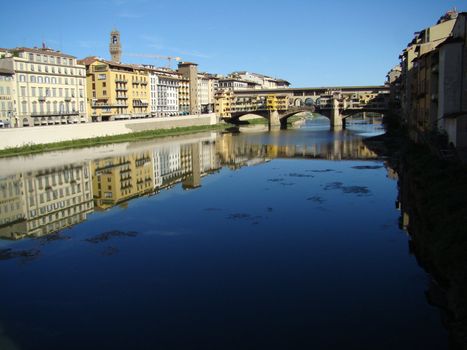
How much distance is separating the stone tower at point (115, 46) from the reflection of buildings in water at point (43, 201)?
59013mm

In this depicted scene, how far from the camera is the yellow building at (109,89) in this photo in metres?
55.6

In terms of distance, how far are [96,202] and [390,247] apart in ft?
38.4

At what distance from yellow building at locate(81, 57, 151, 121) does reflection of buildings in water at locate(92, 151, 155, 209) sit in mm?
22782

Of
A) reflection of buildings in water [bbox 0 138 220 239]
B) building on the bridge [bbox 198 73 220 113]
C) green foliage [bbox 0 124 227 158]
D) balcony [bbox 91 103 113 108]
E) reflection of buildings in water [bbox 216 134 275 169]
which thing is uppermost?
building on the bridge [bbox 198 73 220 113]

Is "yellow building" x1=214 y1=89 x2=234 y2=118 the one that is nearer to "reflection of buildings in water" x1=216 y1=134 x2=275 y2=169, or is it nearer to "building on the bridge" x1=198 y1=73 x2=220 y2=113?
"building on the bridge" x1=198 y1=73 x2=220 y2=113

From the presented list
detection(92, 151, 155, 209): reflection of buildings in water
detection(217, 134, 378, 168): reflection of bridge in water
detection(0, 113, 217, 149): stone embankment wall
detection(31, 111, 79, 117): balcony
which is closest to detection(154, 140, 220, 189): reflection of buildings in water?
detection(92, 151, 155, 209): reflection of buildings in water

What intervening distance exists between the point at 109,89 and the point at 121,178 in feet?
110

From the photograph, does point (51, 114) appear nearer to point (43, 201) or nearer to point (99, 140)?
point (99, 140)

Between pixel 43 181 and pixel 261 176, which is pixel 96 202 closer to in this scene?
pixel 43 181

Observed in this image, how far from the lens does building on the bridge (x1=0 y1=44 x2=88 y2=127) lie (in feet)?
135

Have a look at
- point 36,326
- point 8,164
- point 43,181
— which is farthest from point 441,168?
point 8,164

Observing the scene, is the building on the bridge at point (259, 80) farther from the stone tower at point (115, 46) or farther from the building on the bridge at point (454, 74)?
the building on the bridge at point (454, 74)

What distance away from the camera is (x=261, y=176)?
25094 mm

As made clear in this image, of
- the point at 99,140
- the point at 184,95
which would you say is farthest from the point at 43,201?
the point at 184,95
